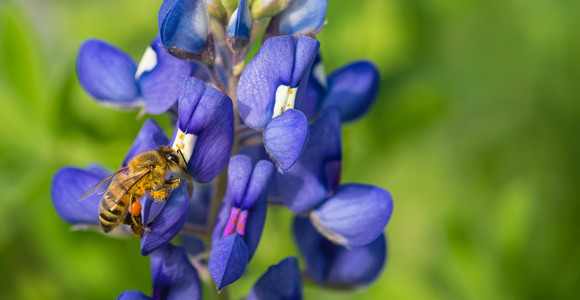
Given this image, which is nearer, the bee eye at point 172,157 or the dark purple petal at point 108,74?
the bee eye at point 172,157

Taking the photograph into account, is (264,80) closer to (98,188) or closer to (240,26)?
(240,26)

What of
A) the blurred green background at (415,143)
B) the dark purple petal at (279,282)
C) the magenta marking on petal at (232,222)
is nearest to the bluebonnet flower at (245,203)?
the magenta marking on petal at (232,222)

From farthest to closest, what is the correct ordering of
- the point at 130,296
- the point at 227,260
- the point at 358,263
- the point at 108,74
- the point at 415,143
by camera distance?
the point at 415,143
the point at 358,263
the point at 108,74
the point at 130,296
the point at 227,260

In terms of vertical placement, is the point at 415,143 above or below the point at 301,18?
below

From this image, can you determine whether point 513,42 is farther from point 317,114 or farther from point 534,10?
point 317,114

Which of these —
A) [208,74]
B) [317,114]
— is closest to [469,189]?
[317,114]

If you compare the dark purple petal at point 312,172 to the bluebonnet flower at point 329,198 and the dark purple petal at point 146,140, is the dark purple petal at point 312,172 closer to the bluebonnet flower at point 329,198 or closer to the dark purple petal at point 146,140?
the bluebonnet flower at point 329,198

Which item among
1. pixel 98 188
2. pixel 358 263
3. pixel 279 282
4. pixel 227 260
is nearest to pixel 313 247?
pixel 358 263
